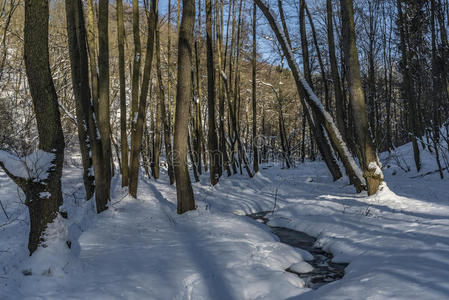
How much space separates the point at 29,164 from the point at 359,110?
658cm

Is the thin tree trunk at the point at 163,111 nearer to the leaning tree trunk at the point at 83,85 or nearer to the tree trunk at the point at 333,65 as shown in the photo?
the leaning tree trunk at the point at 83,85

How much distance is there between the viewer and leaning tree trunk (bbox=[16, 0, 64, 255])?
3680mm

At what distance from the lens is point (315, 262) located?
4.48 metres

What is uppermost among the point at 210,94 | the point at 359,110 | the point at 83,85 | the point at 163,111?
the point at 210,94

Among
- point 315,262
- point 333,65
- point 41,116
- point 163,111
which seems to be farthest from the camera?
point 163,111

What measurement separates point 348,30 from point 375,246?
523cm

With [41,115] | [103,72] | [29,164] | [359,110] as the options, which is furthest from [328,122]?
[29,164]

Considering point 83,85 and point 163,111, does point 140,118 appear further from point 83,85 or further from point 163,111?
point 163,111

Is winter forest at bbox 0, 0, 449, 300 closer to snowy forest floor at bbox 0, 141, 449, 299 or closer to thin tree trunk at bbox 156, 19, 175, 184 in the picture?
snowy forest floor at bbox 0, 141, 449, 299

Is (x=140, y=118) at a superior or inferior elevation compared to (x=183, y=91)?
inferior

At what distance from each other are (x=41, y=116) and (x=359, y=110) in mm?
6388

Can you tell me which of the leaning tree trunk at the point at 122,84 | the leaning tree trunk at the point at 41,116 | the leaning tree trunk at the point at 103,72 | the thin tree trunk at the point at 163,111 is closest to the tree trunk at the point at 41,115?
the leaning tree trunk at the point at 41,116

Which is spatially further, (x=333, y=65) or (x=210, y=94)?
(x=210, y=94)

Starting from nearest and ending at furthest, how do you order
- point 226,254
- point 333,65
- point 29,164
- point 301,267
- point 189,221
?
point 29,164 → point 301,267 → point 226,254 → point 189,221 → point 333,65
